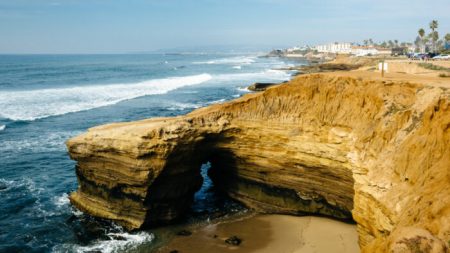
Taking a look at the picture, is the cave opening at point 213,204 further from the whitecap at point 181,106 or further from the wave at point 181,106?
the whitecap at point 181,106

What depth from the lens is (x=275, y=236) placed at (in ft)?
56.6

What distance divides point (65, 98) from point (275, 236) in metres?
45.2

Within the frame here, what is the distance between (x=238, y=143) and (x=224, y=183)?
3.51m

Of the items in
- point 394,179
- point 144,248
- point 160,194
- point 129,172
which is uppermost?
point 394,179

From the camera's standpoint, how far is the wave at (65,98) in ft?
150

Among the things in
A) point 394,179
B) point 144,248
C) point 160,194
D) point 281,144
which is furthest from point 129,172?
point 394,179

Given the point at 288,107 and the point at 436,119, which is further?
the point at 288,107

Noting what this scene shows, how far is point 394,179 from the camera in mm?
10836

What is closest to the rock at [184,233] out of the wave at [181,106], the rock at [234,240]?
the rock at [234,240]

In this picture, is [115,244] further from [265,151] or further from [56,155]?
[56,155]

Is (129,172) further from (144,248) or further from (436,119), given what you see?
(436,119)

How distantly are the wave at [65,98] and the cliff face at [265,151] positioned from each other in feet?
91.8

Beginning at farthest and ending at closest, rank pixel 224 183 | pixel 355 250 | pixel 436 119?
pixel 224 183
pixel 355 250
pixel 436 119

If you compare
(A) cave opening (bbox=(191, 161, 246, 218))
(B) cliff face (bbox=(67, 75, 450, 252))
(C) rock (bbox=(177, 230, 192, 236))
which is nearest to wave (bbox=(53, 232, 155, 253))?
(B) cliff face (bbox=(67, 75, 450, 252))
